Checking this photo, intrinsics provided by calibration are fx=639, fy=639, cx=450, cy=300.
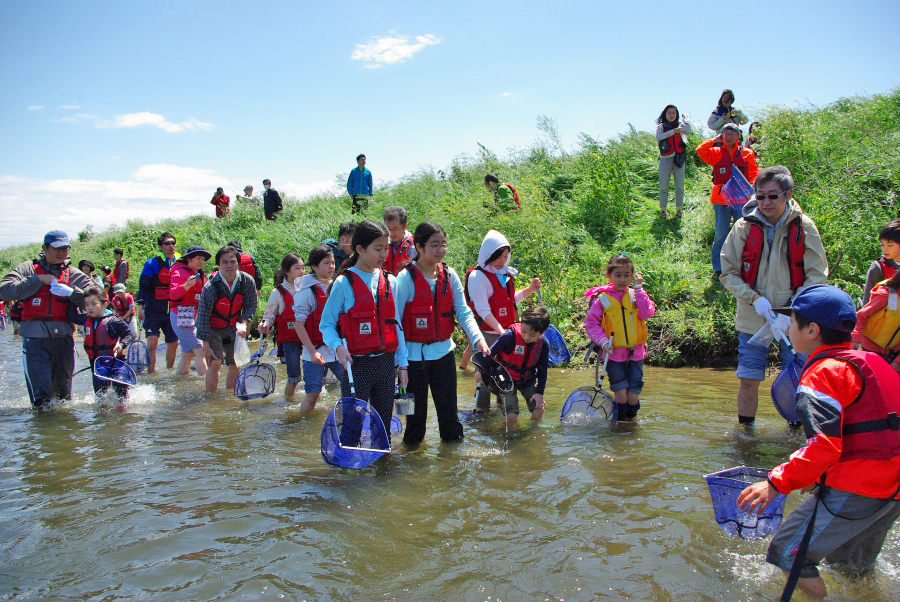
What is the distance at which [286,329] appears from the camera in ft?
24.3

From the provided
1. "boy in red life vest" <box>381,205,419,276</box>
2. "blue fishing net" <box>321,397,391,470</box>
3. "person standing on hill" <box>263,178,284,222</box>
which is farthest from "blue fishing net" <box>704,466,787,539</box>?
"person standing on hill" <box>263,178,284,222</box>

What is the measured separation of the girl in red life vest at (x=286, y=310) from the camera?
287 inches

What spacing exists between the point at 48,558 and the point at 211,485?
128 cm

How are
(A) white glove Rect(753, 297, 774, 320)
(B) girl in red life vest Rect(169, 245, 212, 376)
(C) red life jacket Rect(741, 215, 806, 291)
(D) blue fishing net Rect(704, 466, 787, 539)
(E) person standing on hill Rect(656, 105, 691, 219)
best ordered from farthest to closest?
(E) person standing on hill Rect(656, 105, 691, 219) → (B) girl in red life vest Rect(169, 245, 212, 376) → (C) red life jacket Rect(741, 215, 806, 291) → (A) white glove Rect(753, 297, 774, 320) → (D) blue fishing net Rect(704, 466, 787, 539)

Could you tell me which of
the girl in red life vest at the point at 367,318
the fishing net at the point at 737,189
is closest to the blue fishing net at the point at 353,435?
the girl in red life vest at the point at 367,318

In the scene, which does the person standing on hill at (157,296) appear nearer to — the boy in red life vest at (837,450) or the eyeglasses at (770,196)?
the eyeglasses at (770,196)

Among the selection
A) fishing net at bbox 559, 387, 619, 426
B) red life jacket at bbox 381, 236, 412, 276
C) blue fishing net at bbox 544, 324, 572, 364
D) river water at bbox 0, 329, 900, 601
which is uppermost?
red life jacket at bbox 381, 236, 412, 276

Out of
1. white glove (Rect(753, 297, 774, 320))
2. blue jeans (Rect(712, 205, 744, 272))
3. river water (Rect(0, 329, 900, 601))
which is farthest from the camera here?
blue jeans (Rect(712, 205, 744, 272))

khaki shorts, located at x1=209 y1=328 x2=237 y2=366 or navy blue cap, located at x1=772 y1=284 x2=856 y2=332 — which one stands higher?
navy blue cap, located at x1=772 y1=284 x2=856 y2=332

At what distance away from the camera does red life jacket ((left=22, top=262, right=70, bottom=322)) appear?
7.23 metres

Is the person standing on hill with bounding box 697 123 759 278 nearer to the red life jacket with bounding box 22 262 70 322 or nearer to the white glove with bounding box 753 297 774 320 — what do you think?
the white glove with bounding box 753 297 774 320

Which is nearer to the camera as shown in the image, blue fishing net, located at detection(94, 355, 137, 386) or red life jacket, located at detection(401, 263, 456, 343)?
red life jacket, located at detection(401, 263, 456, 343)

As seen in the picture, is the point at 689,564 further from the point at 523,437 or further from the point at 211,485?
the point at 211,485

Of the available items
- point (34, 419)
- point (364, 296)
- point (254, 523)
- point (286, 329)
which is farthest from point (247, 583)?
point (34, 419)
